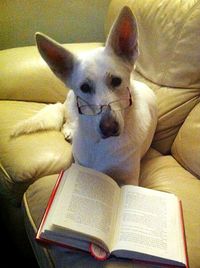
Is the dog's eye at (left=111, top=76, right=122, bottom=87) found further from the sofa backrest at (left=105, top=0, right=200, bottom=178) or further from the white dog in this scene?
the sofa backrest at (left=105, top=0, right=200, bottom=178)

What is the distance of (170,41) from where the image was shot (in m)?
1.43

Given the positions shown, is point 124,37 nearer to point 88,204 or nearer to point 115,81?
point 115,81

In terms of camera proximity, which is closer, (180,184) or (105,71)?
(105,71)

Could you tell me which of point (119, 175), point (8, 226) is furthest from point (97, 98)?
point (8, 226)

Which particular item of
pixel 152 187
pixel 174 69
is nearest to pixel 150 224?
pixel 152 187

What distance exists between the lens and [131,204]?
1046mm

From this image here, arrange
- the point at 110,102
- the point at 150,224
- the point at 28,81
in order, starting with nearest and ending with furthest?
1. the point at 150,224
2. the point at 110,102
3. the point at 28,81

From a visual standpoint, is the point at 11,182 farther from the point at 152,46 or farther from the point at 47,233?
the point at 152,46

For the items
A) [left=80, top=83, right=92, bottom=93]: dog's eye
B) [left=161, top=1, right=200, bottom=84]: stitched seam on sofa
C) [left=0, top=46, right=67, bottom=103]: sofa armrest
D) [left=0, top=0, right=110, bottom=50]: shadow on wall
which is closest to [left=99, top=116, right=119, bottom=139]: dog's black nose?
[left=80, top=83, right=92, bottom=93]: dog's eye

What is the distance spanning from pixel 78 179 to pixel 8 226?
67 cm

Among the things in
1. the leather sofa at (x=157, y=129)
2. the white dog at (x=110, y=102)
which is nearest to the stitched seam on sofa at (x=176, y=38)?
the leather sofa at (x=157, y=129)

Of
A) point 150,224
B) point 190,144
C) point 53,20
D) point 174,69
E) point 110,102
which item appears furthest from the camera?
point 53,20

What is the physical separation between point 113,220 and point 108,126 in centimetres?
31

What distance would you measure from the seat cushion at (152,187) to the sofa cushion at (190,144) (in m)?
0.03
